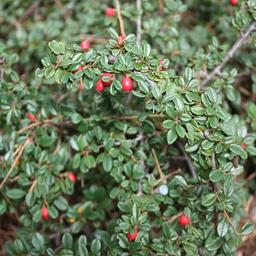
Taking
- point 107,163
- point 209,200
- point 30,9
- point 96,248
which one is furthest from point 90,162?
point 30,9

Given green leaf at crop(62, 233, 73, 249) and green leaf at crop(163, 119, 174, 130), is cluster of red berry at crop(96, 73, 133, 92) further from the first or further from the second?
green leaf at crop(62, 233, 73, 249)

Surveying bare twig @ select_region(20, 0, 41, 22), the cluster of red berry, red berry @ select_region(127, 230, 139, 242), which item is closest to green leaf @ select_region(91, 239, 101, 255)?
red berry @ select_region(127, 230, 139, 242)

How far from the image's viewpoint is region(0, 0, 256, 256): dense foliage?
1.40 m

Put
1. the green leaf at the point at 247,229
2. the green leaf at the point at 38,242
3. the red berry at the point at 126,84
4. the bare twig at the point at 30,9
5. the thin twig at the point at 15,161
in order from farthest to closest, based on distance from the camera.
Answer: the bare twig at the point at 30,9
the thin twig at the point at 15,161
the green leaf at the point at 38,242
the green leaf at the point at 247,229
the red berry at the point at 126,84

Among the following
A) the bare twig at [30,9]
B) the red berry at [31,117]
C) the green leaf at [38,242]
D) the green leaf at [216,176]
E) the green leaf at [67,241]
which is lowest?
the green leaf at [67,241]

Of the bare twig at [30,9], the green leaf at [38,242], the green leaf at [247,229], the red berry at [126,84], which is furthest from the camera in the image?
the bare twig at [30,9]

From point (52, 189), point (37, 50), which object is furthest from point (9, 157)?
point (37, 50)

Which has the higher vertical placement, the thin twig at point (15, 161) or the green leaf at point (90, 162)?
the thin twig at point (15, 161)

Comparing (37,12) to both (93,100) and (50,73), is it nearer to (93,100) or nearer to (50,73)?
(93,100)

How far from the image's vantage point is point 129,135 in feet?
5.91

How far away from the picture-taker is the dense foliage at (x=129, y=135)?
1400 mm

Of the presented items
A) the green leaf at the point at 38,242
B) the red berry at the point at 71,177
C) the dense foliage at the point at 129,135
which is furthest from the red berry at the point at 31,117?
the green leaf at the point at 38,242

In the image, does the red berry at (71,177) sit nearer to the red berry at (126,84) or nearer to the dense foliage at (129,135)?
the dense foliage at (129,135)

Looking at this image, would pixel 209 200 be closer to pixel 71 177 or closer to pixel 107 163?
pixel 107 163
